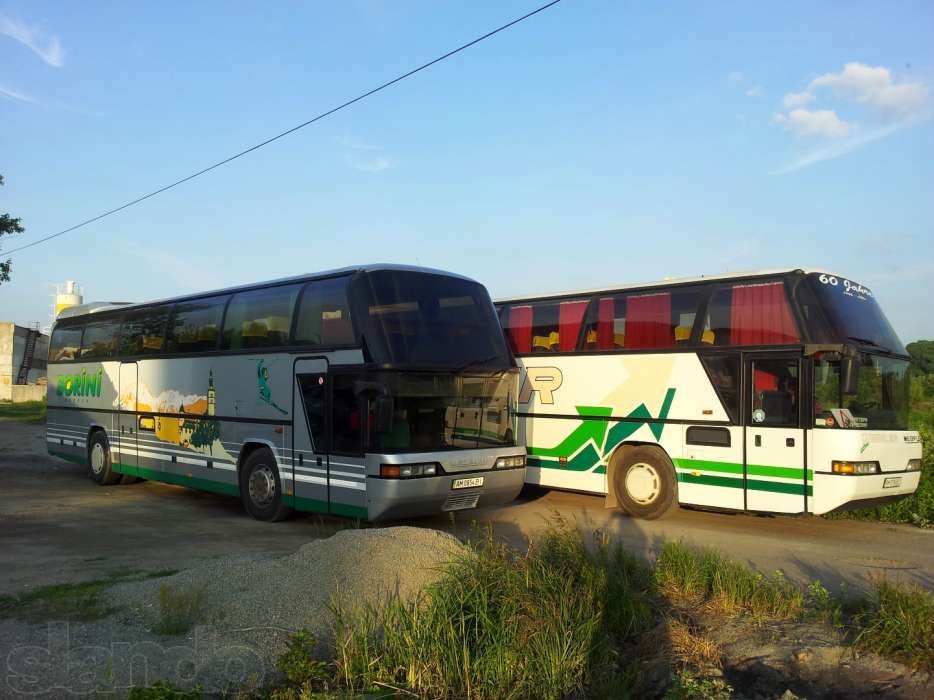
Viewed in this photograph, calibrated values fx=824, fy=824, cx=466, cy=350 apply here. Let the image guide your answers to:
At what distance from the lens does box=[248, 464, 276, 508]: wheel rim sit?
11.7 meters

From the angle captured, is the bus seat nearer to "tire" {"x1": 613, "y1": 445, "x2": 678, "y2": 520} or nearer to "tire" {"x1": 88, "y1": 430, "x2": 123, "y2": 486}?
"tire" {"x1": 88, "y1": 430, "x2": 123, "y2": 486}

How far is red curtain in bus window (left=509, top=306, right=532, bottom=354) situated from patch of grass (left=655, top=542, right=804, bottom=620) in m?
7.12

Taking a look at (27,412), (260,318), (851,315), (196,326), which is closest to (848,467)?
(851,315)

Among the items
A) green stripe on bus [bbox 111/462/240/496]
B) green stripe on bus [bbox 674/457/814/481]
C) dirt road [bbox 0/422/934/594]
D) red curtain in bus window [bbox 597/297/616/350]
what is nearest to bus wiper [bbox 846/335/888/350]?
green stripe on bus [bbox 674/457/814/481]

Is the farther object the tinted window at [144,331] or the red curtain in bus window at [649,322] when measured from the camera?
the tinted window at [144,331]

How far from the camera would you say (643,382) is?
11992 mm

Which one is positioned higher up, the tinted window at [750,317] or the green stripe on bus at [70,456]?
the tinted window at [750,317]

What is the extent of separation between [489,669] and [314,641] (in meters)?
1.13

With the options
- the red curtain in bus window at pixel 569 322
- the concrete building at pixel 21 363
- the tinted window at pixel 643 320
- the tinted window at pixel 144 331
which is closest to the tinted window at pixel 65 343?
the tinted window at pixel 144 331

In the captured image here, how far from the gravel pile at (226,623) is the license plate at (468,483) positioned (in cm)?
266

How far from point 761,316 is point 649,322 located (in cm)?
174

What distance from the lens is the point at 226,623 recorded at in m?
5.52

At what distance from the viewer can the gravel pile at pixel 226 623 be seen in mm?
4699

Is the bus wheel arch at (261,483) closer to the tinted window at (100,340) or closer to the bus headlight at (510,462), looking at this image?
the bus headlight at (510,462)
